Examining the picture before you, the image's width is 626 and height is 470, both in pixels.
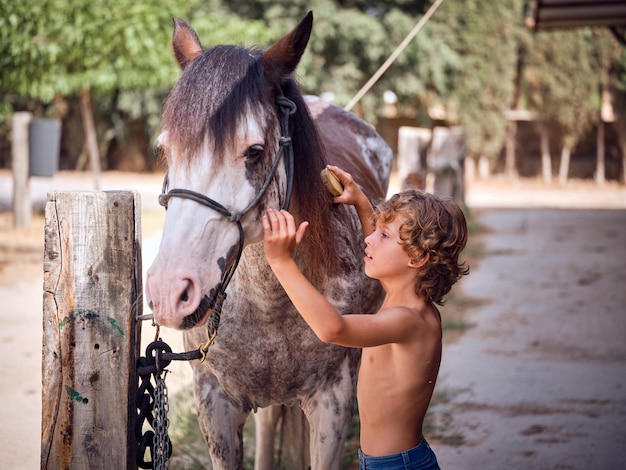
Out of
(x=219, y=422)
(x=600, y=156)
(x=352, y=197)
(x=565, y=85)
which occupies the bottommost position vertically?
(x=219, y=422)

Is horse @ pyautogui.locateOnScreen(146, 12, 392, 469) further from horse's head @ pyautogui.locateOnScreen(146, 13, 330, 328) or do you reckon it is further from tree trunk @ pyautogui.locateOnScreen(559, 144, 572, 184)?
tree trunk @ pyautogui.locateOnScreen(559, 144, 572, 184)

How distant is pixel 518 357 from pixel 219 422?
364 cm

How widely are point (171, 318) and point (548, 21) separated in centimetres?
828

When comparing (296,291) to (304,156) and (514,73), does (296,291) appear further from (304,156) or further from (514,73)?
(514,73)

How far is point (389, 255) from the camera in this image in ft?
7.13

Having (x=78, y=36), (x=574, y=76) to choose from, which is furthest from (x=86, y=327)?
(x=574, y=76)

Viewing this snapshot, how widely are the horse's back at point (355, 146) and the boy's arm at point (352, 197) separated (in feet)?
2.13

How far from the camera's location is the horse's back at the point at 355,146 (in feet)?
11.0

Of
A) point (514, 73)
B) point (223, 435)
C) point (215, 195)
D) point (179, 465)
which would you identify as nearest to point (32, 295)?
point (179, 465)

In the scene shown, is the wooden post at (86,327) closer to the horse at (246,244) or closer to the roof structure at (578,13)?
the horse at (246,244)

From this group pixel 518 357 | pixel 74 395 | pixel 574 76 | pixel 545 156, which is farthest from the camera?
pixel 545 156

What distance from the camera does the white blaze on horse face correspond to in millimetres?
1737

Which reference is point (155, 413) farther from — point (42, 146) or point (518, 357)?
point (42, 146)

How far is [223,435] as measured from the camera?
2.48m
